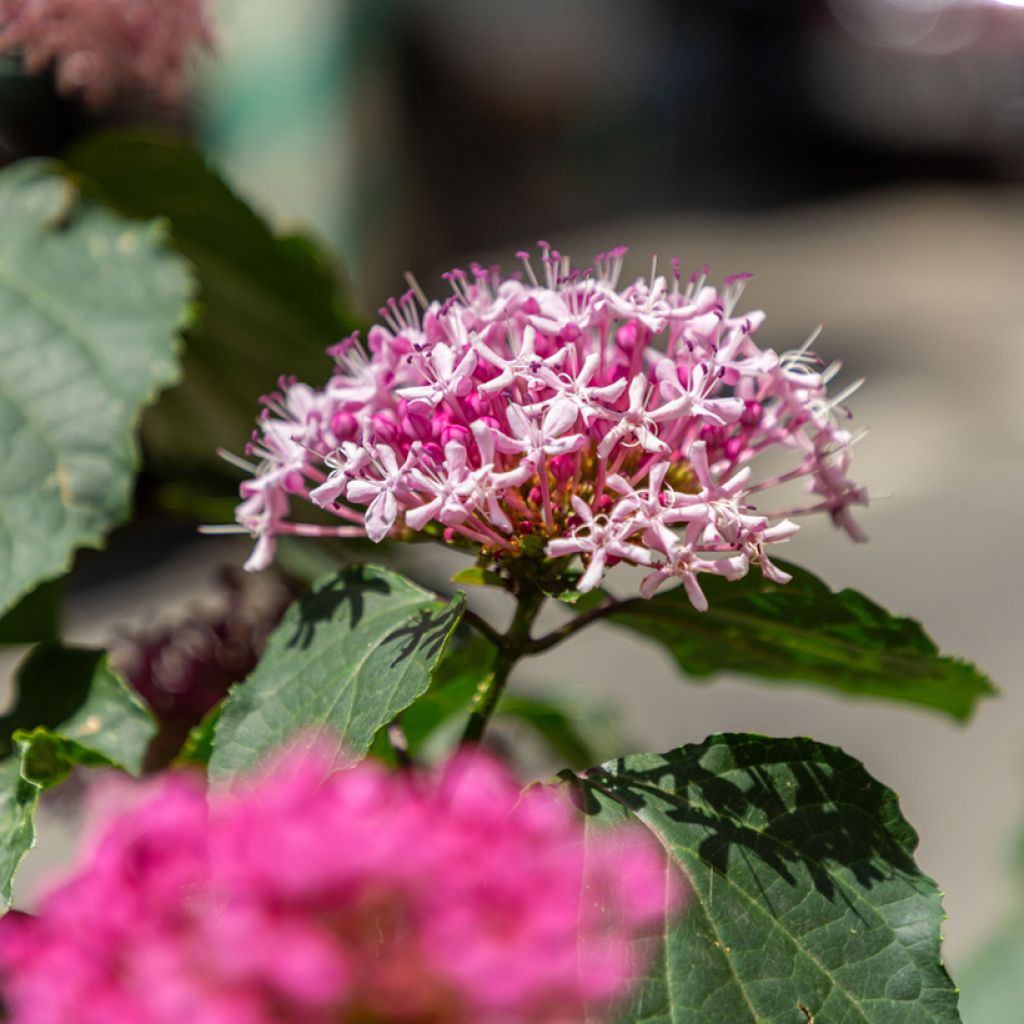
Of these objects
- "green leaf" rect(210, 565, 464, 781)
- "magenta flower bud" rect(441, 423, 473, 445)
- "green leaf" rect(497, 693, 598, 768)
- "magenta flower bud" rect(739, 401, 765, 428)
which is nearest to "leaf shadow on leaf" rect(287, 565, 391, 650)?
"green leaf" rect(210, 565, 464, 781)

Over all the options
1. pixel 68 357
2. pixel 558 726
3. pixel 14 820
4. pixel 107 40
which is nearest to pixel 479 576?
pixel 14 820

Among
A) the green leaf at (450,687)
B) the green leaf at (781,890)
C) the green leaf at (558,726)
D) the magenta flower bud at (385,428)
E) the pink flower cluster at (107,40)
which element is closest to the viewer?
the green leaf at (781,890)

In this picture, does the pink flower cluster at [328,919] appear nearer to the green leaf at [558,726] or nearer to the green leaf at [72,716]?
the green leaf at [72,716]

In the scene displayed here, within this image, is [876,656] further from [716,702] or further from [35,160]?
[716,702]

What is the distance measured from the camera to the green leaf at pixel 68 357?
2.74ft

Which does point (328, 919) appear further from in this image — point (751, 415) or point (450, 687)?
point (450, 687)

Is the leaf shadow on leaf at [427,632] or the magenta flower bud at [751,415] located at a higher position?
the magenta flower bud at [751,415]

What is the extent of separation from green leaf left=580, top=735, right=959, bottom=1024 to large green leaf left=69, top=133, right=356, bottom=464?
0.63m

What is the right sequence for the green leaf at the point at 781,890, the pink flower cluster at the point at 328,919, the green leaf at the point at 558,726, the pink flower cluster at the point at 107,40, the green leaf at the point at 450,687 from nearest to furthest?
the pink flower cluster at the point at 328,919 → the green leaf at the point at 781,890 → the green leaf at the point at 450,687 → the pink flower cluster at the point at 107,40 → the green leaf at the point at 558,726

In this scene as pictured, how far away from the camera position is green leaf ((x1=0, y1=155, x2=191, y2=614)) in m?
0.83

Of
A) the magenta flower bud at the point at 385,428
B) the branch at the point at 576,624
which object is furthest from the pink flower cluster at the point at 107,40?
the branch at the point at 576,624

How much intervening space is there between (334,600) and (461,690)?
0.21 meters

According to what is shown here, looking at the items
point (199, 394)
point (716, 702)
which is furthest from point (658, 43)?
point (199, 394)

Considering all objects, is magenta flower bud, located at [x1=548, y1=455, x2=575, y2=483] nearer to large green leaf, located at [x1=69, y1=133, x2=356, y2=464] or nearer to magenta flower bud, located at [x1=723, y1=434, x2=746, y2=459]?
magenta flower bud, located at [x1=723, y1=434, x2=746, y2=459]
